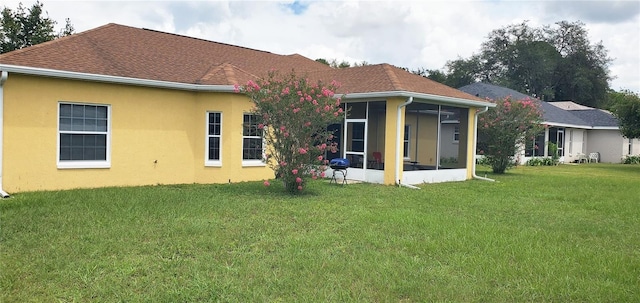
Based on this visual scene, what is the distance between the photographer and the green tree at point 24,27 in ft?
77.0

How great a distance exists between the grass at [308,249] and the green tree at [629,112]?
54.3ft

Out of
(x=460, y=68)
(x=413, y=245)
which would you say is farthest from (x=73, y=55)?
(x=460, y=68)

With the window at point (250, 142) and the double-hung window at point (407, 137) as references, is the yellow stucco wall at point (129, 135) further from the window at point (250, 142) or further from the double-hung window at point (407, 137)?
the double-hung window at point (407, 137)

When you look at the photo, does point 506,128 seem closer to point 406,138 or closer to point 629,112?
point 406,138

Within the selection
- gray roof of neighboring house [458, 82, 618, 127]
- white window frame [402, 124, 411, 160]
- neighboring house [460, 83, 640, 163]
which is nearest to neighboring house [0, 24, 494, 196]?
white window frame [402, 124, 411, 160]

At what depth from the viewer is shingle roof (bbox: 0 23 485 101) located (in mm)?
11316

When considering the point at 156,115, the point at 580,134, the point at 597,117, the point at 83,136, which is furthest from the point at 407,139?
the point at 597,117

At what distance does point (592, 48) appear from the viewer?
5447 cm

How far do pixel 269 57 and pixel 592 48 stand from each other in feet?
165

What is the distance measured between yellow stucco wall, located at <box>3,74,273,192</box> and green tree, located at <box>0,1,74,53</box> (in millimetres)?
15988

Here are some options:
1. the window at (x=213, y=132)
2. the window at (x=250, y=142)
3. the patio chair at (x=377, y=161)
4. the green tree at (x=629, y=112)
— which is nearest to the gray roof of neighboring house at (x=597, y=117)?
the green tree at (x=629, y=112)

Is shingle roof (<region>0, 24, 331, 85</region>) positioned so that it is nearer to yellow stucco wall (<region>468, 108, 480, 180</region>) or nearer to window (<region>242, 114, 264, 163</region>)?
window (<region>242, 114, 264, 163</region>)

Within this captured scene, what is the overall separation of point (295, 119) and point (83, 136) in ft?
18.0

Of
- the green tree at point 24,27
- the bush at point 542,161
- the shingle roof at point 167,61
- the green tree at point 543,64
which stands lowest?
the bush at point 542,161
